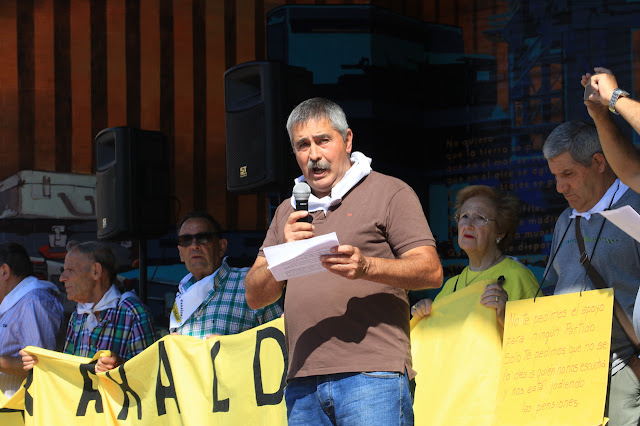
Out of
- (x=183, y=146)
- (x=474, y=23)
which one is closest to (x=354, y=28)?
(x=474, y=23)

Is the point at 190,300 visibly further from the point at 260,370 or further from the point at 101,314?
the point at 260,370

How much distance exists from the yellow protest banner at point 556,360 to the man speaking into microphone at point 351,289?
2.23 feet

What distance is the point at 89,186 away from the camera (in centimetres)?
631

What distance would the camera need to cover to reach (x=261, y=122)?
4.39m

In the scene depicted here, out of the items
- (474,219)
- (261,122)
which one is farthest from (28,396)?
(474,219)

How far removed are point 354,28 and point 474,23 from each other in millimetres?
790

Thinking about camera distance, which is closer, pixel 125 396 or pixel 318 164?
pixel 318 164

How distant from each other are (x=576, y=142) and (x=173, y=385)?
7.11ft

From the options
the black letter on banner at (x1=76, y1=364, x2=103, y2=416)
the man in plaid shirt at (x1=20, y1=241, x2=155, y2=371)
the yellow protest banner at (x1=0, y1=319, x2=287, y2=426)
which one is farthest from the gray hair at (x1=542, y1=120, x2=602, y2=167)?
the black letter on banner at (x1=76, y1=364, x2=103, y2=416)

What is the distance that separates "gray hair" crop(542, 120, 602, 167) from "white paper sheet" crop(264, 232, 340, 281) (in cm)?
118

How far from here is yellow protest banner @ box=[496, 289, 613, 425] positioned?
110 inches

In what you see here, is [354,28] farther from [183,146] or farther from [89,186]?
[89,186]

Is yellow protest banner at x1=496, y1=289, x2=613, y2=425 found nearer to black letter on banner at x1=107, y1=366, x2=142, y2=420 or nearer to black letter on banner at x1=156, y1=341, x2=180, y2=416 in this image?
black letter on banner at x1=156, y1=341, x2=180, y2=416

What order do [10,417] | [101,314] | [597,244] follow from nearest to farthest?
1. [597,244]
2. [10,417]
3. [101,314]
